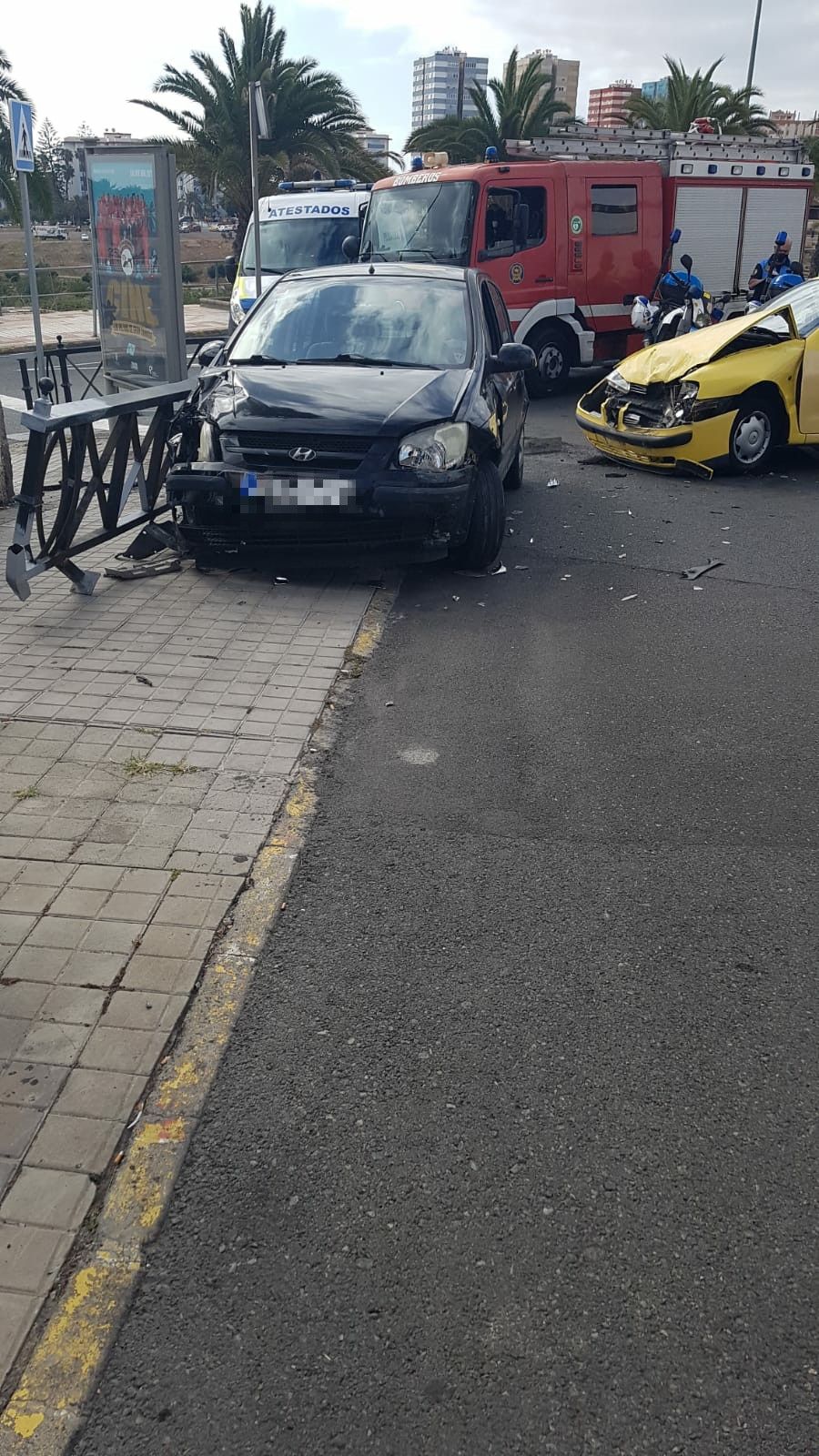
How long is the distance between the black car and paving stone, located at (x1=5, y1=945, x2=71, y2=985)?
153 inches

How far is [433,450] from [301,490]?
2.70 ft

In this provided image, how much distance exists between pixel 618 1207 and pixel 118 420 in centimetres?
591

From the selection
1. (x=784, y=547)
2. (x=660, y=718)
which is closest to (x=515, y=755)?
(x=660, y=718)

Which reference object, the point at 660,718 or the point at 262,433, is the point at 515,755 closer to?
the point at 660,718

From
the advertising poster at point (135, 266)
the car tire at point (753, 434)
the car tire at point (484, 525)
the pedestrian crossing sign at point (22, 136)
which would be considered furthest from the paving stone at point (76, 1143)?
the pedestrian crossing sign at point (22, 136)

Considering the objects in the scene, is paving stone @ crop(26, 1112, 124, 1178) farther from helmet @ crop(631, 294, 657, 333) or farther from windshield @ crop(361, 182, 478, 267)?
helmet @ crop(631, 294, 657, 333)

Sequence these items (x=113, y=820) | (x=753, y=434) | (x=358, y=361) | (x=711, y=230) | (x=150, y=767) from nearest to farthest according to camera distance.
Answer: (x=113, y=820) < (x=150, y=767) < (x=358, y=361) < (x=753, y=434) < (x=711, y=230)

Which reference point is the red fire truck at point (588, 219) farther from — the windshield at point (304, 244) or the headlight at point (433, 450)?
the headlight at point (433, 450)

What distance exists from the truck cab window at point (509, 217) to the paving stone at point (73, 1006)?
13696mm

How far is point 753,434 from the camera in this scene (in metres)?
11.0

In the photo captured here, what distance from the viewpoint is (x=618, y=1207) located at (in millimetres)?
2711

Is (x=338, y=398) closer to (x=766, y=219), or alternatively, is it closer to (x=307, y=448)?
(x=307, y=448)

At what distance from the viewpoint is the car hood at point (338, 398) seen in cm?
706

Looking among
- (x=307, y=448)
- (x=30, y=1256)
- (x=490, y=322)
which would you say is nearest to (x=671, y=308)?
(x=490, y=322)
